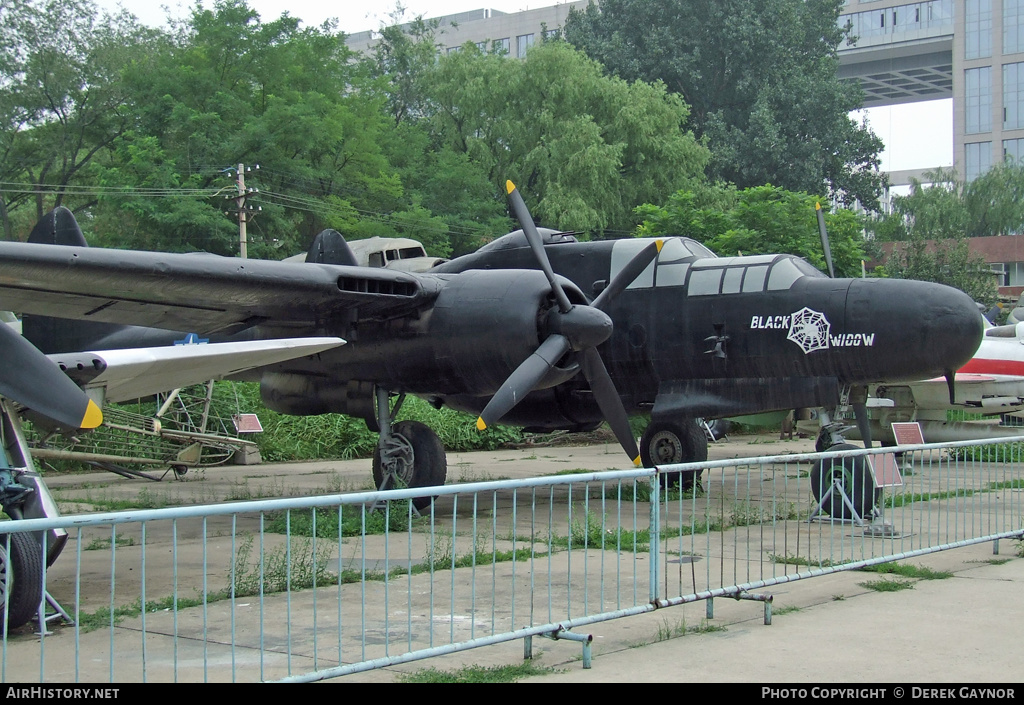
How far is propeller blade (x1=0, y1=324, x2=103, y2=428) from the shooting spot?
21.8 feet

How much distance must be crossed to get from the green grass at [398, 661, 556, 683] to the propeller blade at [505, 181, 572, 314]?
5.90 metres

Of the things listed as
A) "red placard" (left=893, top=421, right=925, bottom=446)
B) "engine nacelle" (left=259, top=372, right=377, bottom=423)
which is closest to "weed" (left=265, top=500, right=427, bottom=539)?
"engine nacelle" (left=259, top=372, right=377, bottom=423)

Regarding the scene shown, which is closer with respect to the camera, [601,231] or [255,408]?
[255,408]

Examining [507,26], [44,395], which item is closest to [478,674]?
[44,395]

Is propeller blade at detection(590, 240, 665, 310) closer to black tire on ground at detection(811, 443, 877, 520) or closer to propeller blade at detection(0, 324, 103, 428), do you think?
black tire on ground at detection(811, 443, 877, 520)

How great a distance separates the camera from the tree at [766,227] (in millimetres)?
29484

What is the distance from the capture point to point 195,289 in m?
10.5

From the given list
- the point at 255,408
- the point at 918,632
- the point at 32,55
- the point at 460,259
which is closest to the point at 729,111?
the point at 32,55

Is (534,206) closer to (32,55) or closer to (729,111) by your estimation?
(729,111)

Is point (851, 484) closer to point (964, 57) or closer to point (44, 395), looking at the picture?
point (44, 395)

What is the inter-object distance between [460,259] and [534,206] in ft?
103

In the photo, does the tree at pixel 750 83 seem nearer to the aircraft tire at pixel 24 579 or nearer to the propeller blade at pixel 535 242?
the propeller blade at pixel 535 242

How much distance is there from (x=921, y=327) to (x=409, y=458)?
19.5 feet

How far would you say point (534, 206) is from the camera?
44.2 meters
